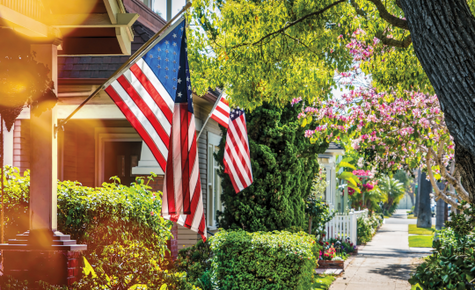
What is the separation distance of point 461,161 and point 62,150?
8.21 meters

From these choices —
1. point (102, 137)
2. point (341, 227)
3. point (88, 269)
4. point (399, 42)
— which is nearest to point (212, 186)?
point (102, 137)

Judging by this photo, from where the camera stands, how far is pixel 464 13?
448cm

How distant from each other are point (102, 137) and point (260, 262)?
202 inches

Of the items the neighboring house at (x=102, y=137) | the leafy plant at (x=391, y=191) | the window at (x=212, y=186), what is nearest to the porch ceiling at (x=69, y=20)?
the neighboring house at (x=102, y=137)

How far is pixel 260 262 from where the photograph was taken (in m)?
8.69

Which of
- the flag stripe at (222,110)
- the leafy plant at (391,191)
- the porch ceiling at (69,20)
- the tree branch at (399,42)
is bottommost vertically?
the leafy plant at (391,191)

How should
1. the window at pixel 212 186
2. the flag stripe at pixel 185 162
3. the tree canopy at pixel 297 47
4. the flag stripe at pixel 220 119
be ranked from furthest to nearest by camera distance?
the window at pixel 212 186 < the flag stripe at pixel 220 119 < the tree canopy at pixel 297 47 < the flag stripe at pixel 185 162

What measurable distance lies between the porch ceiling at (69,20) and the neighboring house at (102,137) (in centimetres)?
415

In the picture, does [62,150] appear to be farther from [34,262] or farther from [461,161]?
[461,161]

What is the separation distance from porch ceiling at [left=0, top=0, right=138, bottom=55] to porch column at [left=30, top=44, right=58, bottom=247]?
477 mm

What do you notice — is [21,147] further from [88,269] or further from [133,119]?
[88,269]

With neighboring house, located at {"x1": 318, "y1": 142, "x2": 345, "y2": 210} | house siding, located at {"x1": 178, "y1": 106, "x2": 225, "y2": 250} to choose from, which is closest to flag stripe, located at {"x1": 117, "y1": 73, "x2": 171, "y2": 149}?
house siding, located at {"x1": 178, "y1": 106, "x2": 225, "y2": 250}

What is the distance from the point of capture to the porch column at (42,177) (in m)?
4.45

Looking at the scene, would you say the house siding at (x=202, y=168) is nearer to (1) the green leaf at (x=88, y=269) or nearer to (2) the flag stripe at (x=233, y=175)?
(2) the flag stripe at (x=233, y=175)
